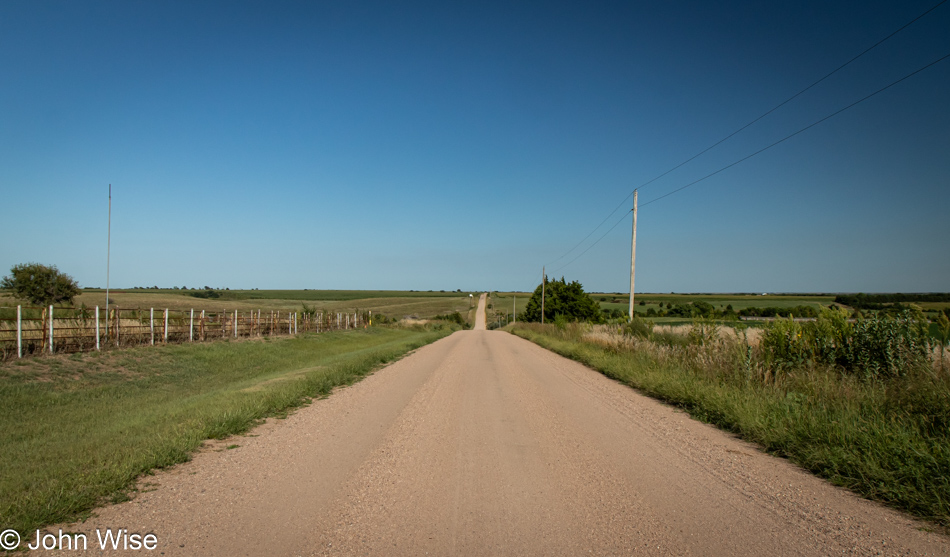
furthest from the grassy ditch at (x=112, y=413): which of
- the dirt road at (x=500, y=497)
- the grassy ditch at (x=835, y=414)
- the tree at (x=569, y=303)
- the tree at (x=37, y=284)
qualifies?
the tree at (x=569, y=303)

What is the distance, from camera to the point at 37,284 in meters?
43.8

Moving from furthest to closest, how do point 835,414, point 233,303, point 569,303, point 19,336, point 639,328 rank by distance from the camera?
1. point 233,303
2. point 569,303
3. point 639,328
4. point 19,336
5. point 835,414

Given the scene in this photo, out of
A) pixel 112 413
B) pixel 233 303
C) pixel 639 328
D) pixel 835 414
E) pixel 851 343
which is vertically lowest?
pixel 112 413

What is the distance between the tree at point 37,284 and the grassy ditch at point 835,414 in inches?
1981

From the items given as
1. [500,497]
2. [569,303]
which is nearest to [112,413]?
[500,497]

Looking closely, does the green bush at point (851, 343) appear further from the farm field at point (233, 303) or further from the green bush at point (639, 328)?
the farm field at point (233, 303)

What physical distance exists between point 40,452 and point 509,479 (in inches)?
260

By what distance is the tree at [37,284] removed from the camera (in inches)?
1702

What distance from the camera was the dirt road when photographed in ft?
13.2

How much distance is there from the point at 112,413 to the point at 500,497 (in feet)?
32.0

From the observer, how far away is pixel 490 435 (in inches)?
303

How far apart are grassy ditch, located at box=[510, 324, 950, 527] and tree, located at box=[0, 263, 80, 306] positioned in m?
50.3

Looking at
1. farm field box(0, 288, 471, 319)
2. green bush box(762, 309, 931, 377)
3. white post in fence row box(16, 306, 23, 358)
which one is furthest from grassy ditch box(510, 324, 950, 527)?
farm field box(0, 288, 471, 319)

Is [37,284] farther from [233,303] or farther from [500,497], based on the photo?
[500,497]
